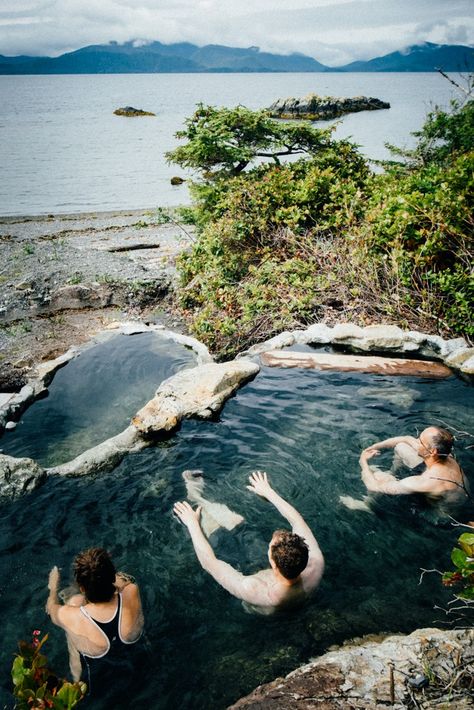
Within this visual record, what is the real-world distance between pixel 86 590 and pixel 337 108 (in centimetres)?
9563

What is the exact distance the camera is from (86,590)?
12.5 ft

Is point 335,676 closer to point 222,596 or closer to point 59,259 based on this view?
point 222,596

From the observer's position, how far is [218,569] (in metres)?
4.55

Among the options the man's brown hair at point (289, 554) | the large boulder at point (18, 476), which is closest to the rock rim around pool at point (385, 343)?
the large boulder at point (18, 476)

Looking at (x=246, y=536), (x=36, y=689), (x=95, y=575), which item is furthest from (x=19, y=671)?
(x=246, y=536)

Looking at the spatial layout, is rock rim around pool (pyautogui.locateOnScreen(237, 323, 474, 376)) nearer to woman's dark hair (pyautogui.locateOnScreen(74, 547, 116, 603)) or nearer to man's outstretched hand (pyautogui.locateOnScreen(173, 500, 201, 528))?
man's outstretched hand (pyautogui.locateOnScreen(173, 500, 201, 528))

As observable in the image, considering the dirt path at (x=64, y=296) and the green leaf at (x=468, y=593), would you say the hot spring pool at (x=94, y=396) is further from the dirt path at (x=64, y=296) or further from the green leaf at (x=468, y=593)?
the green leaf at (x=468, y=593)

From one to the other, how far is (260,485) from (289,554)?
170cm

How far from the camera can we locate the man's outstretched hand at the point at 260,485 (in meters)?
5.47

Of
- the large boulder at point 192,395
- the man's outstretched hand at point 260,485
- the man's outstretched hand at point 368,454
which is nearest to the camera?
the man's outstretched hand at point 260,485

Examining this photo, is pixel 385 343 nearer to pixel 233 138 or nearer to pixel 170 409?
pixel 170 409

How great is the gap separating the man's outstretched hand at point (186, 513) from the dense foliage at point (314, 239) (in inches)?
194

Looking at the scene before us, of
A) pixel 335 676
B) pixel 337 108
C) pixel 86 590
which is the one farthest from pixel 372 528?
pixel 337 108

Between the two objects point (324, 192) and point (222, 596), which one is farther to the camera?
point (324, 192)
